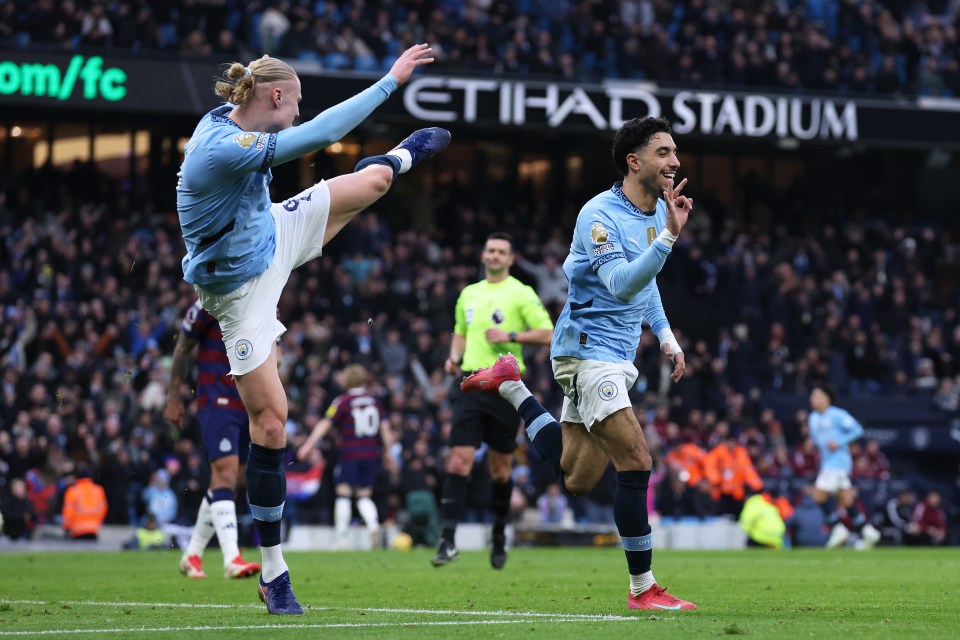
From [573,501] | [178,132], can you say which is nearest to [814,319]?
[573,501]

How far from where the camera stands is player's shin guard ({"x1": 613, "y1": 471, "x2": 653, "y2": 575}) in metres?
7.57

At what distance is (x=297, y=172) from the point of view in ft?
104

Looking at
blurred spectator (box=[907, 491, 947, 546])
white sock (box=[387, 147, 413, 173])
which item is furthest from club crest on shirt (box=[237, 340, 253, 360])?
blurred spectator (box=[907, 491, 947, 546])

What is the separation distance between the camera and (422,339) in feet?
81.5

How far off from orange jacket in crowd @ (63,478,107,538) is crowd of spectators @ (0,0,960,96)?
30.1ft

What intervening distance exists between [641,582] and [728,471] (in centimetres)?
→ 1641

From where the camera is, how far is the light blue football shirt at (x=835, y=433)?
19.8 metres

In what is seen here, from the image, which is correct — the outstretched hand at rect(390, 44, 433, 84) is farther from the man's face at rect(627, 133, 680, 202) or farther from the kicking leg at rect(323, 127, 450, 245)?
the man's face at rect(627, 133, 680, 202)

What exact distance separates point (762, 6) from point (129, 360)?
16934 mm

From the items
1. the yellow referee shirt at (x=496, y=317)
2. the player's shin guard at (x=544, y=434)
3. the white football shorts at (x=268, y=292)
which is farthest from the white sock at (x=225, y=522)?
the white football shorts at (x=268, y=292)

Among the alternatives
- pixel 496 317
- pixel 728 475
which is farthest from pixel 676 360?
pixel 728 475

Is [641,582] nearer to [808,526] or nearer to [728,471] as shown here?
[808,526]

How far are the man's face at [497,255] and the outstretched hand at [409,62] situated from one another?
16.0 feet

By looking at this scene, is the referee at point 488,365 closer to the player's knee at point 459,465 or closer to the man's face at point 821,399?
the player's knee at point 459,465
